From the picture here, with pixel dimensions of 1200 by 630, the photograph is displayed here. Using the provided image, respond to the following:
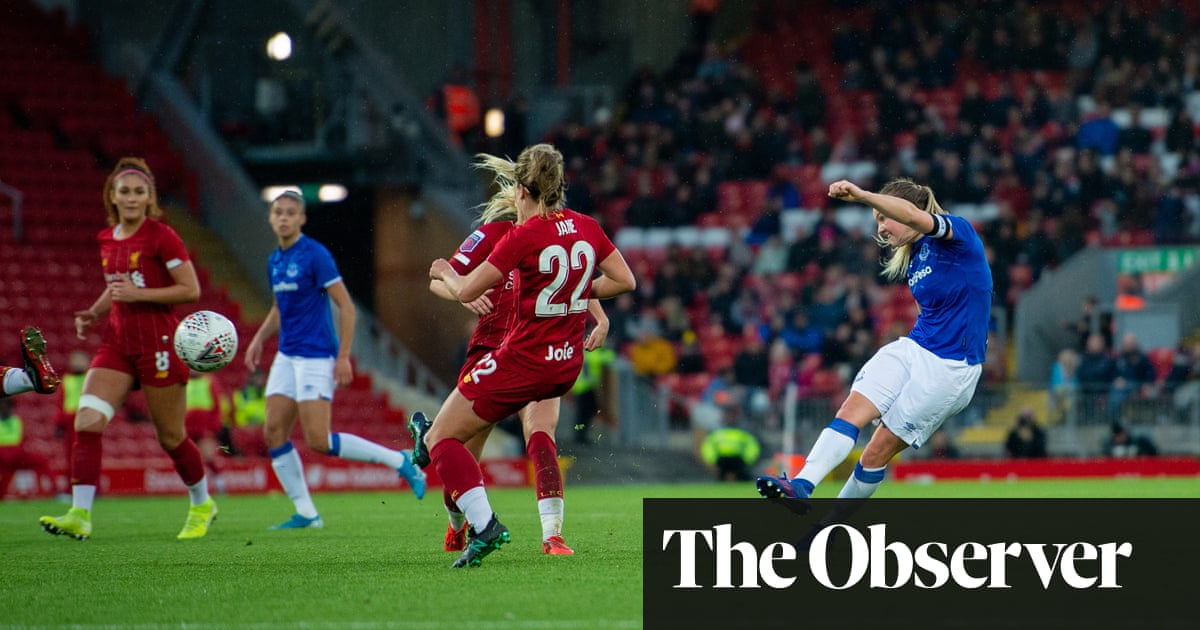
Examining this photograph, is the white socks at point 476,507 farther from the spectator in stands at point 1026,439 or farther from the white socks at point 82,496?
the spectator in stands at point 1026,439

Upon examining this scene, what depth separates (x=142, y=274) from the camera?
1034 cm

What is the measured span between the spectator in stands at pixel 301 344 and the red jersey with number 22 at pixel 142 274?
972mm

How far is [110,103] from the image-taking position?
81.0 feet

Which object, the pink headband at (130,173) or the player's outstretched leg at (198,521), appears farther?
the player's outstretched leg at (198,521)

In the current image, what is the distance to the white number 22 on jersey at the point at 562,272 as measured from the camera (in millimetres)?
7672

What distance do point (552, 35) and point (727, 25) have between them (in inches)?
165

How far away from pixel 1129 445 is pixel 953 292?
43.4 ft

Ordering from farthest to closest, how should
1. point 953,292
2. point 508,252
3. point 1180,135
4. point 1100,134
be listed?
point 1100,134
point 1180,135
point 953,292
point 508,252

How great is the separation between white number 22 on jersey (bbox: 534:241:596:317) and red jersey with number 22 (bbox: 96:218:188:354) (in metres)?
3.49

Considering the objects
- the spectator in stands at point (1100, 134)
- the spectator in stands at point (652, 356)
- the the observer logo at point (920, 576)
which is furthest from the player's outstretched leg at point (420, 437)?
the spectator in stands at point (1100, 134)

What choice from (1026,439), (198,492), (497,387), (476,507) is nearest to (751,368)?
(1026,439)

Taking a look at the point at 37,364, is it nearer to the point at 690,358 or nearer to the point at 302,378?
the point at 302,378

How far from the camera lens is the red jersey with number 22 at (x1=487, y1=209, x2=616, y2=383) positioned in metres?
7.64

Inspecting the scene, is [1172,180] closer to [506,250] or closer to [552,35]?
[552,35]
